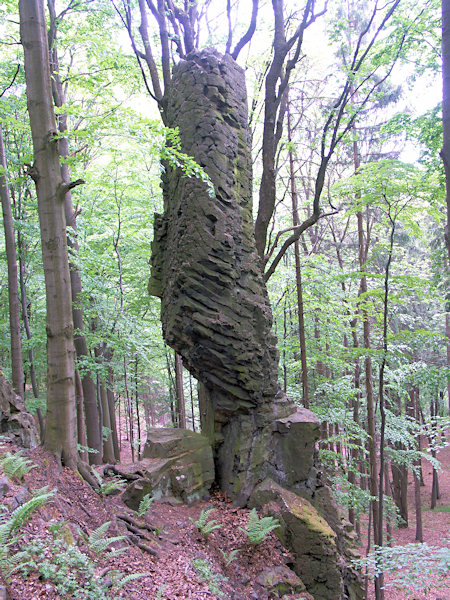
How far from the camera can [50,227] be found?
15.7 ft

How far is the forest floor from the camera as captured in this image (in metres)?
3.18

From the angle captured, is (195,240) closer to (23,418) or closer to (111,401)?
(23,418)

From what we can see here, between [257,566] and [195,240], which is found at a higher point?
[195,240]

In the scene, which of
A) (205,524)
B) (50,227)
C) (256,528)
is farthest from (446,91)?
(205,524)

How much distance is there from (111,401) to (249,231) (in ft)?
39.6

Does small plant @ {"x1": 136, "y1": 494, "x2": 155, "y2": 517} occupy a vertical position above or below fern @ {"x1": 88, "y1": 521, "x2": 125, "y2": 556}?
below

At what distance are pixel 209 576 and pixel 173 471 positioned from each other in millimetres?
2111

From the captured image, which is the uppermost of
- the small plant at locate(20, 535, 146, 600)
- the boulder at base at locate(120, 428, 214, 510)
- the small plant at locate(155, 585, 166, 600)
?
the small plant at locate(20, 535, 146, 600)

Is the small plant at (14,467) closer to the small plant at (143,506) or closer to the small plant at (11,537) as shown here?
the small plant at (11,537)

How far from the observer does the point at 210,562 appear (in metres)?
5.28

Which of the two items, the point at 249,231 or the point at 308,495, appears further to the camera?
the point at 249,231

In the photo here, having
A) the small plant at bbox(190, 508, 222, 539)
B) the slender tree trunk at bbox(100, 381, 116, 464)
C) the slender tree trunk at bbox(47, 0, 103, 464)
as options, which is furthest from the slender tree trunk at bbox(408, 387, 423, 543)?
the slender tree trunk at bbox(47, 0, 103, 464)

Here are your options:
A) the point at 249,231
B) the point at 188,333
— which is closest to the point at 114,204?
the point at 249,231

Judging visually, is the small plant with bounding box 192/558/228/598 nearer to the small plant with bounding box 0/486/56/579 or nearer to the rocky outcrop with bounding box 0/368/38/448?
the small plant with bounding box 0/486/56/579
